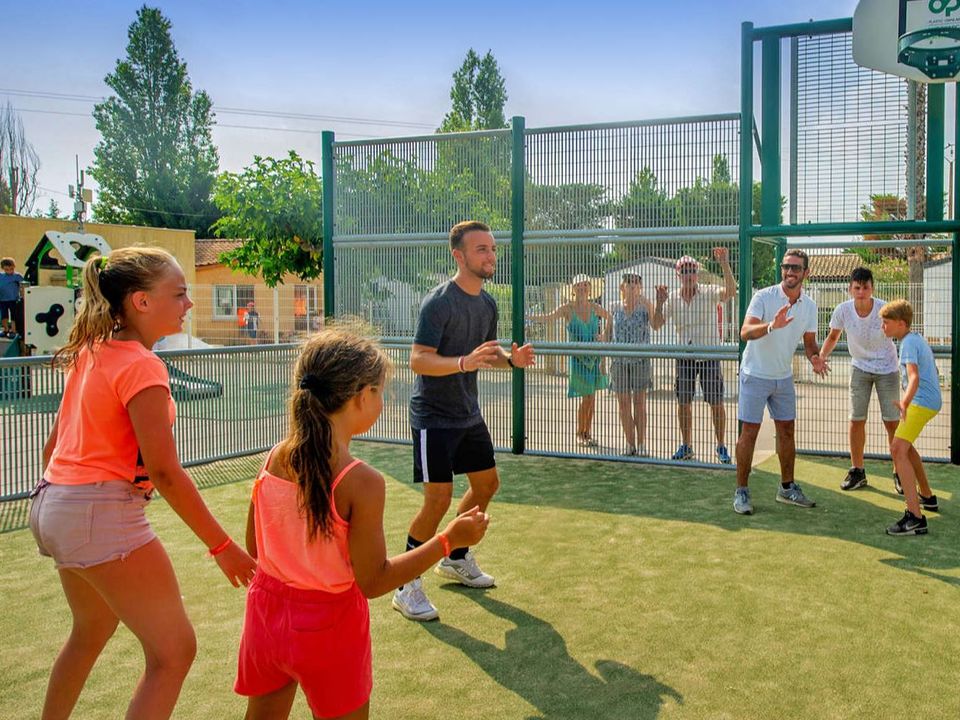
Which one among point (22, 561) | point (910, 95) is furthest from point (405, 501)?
point (910, 95)

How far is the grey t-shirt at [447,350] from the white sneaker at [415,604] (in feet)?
2.81

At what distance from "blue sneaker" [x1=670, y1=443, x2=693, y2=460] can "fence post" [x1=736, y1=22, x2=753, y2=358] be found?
103 cm

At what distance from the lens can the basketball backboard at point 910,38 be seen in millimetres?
7441

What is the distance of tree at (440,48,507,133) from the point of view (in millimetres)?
62719

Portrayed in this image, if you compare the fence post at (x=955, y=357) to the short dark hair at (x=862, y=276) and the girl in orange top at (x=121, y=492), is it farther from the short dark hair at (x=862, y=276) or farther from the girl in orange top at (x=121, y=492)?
the girl in orange top at (x=121, y=492)

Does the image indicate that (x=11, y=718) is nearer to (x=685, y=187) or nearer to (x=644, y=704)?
(x=644, y=704)

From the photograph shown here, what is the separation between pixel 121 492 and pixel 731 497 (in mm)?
5473

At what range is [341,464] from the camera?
7.71 feet

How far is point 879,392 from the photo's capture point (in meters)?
7.51

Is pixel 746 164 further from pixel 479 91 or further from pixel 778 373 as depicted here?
pixel 479 91

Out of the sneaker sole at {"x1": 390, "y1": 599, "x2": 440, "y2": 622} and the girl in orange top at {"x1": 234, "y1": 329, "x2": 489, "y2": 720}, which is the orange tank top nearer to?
the girl in orange top at {"x1": 234, "y1": 329, "x2": 489, "y2": 720}

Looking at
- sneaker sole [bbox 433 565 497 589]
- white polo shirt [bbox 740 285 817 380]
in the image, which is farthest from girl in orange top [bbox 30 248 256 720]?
white polo shirt [bbox 740 285 817 380]

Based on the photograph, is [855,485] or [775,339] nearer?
[775,339]

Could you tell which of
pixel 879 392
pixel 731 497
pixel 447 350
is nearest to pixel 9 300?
pixel 731 497
